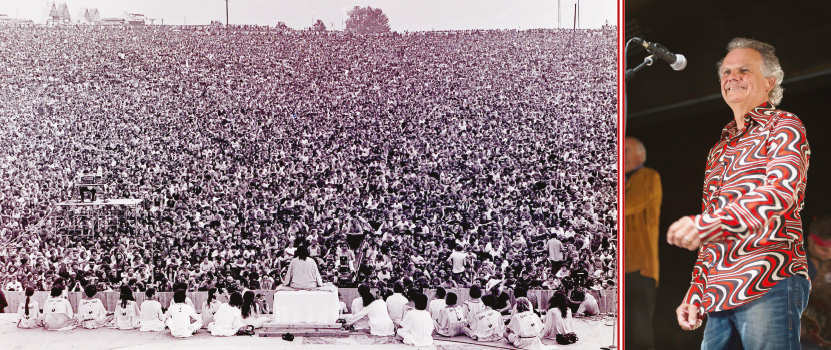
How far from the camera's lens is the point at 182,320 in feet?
8.87

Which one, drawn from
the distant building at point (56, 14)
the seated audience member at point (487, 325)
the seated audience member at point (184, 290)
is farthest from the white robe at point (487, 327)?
the distant building at point (56, 14)

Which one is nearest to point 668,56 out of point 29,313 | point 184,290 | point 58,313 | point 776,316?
point 776,316

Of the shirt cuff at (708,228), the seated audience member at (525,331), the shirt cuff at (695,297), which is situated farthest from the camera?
the seated audience member at (525,331)

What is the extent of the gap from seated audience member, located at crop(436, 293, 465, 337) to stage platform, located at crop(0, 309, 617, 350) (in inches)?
1.4

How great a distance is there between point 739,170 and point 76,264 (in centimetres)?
304

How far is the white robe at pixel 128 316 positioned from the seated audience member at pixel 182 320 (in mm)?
171

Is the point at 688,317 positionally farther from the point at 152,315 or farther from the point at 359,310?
the point at 152,315

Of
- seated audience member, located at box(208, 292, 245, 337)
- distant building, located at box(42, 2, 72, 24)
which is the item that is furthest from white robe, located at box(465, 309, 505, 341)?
distant building, located at box(42, 2, 72, 24)

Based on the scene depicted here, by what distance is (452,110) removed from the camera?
2.71 m

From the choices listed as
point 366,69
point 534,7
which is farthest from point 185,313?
point 534,7

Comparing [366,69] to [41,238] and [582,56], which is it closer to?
[582,56]

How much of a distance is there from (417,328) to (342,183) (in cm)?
79

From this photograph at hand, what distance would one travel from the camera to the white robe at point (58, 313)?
274cm

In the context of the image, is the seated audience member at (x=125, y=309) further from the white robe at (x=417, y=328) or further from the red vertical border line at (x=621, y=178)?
the red vertical border line at (x=621, y=178)
